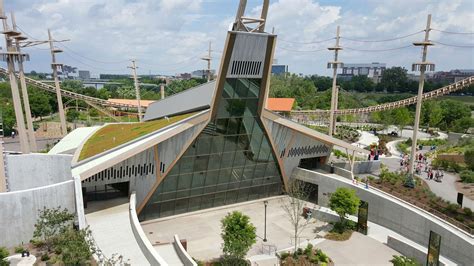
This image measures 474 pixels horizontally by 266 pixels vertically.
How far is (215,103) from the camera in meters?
30.4

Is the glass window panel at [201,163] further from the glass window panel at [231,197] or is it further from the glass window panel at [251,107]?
the glass window panel at [251,107]

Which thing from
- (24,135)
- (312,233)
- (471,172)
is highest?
(24,135)

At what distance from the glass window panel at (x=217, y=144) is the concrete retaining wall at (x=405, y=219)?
9887mm

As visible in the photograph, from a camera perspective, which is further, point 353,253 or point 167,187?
point 167,187

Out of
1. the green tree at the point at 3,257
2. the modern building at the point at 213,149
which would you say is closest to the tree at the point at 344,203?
the modern building at the point at 213,149

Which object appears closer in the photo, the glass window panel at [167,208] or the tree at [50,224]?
the tree at [50,224]

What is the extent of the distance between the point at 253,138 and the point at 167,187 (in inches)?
358

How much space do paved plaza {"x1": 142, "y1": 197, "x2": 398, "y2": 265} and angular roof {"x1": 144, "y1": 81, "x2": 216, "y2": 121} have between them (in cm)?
1032

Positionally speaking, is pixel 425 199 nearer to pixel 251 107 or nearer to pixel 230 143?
pixel 251 107

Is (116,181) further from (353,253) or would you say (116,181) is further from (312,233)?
(353,253)

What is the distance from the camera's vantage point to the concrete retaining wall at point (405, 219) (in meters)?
25.4

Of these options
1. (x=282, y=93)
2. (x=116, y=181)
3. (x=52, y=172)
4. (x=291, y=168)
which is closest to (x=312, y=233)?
(x=291, y=168)

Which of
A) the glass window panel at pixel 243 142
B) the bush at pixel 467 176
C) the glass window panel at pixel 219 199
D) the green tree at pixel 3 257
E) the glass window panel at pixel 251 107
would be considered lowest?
→ the glass window panel at pixel 219 199

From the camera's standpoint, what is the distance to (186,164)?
3170cm
